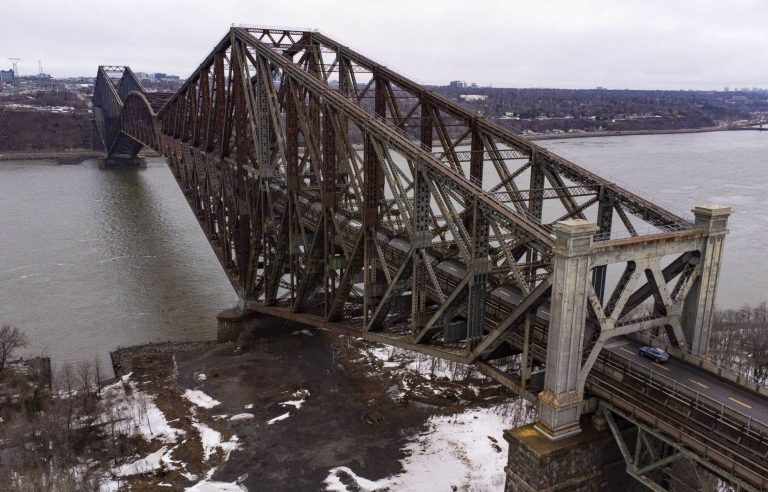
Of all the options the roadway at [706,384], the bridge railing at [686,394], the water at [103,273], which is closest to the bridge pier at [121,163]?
the water at [103,273]

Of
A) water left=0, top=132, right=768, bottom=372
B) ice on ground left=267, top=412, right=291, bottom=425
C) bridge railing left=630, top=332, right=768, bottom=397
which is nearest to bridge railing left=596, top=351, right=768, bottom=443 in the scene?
bridge railing left=630, top=332, right=768, bottom=397

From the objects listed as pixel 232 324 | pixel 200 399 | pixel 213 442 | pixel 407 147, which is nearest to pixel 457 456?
pixel 213 442

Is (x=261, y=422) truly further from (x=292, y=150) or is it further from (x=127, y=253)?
(x=127, y=253)

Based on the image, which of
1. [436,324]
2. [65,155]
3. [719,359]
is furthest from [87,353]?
[65,155]

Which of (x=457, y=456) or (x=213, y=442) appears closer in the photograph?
(x=457, y=456)

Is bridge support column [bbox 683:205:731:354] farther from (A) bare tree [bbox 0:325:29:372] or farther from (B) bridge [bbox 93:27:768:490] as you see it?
(A) bare tree [bbox 0:325:29:372]

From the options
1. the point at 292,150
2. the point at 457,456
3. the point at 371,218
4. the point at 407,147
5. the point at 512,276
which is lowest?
the point at 457,456
